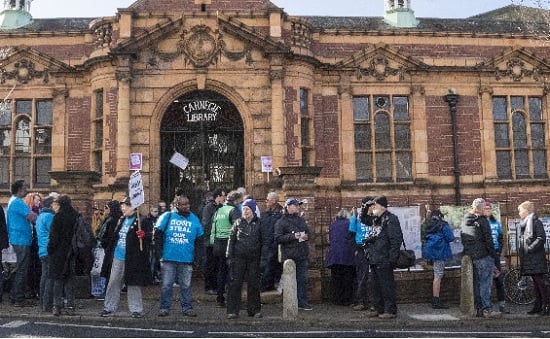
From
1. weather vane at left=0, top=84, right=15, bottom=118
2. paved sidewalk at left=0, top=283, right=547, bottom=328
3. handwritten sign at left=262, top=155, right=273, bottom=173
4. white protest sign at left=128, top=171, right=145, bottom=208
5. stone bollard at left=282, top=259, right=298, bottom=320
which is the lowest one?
paved sidewalk at left=0, top=283, right=547, bottom=328

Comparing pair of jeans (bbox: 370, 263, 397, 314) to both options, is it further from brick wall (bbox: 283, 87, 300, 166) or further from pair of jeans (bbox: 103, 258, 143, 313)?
brick wall (bbox: 283, 87, 300, 166)

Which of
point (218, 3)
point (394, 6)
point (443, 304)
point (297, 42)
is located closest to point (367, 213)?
point (443, 304)

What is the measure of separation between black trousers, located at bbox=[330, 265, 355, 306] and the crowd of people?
20 millimetres

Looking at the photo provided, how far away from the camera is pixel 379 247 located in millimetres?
9117

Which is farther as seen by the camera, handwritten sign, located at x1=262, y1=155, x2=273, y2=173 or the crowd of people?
handwritten sign, located at x1=262, y1=155, x2=273, y2=173

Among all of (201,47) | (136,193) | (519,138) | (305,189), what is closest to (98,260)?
(136,193)

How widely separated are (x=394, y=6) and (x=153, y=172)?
12.6m

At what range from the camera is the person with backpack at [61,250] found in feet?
29.8

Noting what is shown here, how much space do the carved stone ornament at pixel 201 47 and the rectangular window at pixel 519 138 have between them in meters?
10.2

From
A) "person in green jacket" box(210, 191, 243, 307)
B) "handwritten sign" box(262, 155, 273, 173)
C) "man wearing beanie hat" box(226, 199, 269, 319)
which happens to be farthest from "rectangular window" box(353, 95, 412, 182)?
"man wearing beanie hat" box(226, 199, 269, 319)

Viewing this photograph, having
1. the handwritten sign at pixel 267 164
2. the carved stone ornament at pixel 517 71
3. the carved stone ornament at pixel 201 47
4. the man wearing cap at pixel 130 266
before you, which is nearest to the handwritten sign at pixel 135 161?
the carved stone ornament at pixel 201 47

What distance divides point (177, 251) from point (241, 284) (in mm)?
1203

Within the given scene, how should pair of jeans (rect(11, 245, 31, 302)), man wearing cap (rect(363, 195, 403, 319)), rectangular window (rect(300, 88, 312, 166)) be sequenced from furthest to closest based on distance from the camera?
rectangular window (rect(300, 88, 312, 166)) → pair of jeans (rect(11, 245, 31, 302)) → man wearing cap (rect(363, 195, 403, 319))

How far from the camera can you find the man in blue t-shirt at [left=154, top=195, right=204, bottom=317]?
30.0 ft
